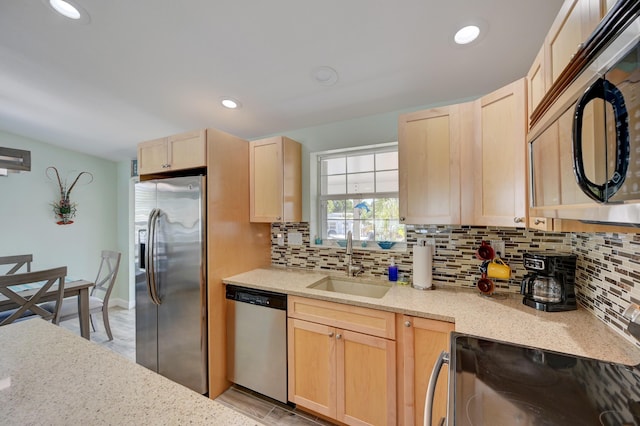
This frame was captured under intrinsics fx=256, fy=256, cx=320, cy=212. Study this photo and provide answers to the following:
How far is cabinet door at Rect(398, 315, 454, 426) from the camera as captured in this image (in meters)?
1.41

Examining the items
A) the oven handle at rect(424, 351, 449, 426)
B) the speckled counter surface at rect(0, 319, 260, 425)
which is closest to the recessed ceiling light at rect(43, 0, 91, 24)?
the speckled counter surface at rect(0, 319, 260, 425)

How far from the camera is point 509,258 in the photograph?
1.74 m

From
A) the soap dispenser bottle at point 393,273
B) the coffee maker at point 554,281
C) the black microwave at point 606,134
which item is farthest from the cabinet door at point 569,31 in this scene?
the soap dispenser bottle at point 393,273

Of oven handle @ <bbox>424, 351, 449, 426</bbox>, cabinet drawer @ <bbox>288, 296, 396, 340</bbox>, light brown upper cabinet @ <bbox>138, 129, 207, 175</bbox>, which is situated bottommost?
cabinet drawer @ <bbox>288, 296, 396, 340</bbox>

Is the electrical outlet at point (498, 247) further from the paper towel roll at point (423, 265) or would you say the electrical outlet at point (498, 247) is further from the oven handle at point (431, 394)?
the oven handle at point (431, 394)

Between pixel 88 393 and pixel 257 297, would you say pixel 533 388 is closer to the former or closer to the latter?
pixel 88 393

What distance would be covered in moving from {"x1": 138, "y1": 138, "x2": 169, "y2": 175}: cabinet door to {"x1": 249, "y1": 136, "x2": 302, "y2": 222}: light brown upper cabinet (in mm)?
761

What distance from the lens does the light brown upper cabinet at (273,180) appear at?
229 cm

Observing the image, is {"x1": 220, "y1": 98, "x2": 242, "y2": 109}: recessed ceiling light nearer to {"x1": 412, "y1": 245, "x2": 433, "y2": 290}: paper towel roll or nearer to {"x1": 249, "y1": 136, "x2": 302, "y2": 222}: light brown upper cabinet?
{"x1": 249, "y1": 136, "x2": 302, "y2": 222}: light brown upper cabinet

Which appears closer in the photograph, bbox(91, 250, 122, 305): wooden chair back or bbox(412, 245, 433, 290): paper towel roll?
bbox(412, 245, 433, 290): paper towel roll

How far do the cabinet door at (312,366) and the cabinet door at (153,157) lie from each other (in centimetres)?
180

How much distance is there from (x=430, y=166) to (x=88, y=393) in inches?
74.2

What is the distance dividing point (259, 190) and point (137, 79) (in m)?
1.27

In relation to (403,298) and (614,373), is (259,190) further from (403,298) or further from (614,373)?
(614,373)
